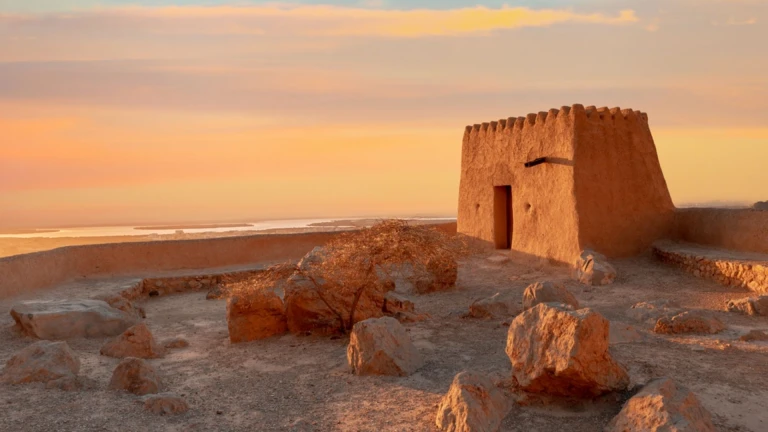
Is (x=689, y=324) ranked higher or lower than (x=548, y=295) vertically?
lower

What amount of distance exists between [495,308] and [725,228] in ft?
22.2

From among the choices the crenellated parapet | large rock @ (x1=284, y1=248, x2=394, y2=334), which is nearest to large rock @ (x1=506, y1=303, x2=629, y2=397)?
large rock @ (x1=284, y1=248, x2=394, y2=334)

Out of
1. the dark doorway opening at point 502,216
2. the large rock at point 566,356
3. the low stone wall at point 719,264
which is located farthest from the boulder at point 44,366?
the dark doorway opening at point 502,216

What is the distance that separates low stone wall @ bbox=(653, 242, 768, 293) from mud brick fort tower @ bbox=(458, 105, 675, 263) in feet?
2.98

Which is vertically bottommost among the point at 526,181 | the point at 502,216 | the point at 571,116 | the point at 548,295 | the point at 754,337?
the point at 754,337

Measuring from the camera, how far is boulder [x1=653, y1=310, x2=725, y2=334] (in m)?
8.64

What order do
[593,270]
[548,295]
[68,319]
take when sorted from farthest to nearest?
[593,270] → [548,295] → [68,319]

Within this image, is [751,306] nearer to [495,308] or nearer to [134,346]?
[495,308]

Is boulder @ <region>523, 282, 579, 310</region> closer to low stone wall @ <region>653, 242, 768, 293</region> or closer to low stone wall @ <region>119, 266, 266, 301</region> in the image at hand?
low stone wall @ <region>653, 242, 768, 293</region>

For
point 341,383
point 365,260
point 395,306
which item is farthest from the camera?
point 395,306

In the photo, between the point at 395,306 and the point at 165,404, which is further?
the point at 395,306

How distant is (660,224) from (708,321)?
21.5 feet

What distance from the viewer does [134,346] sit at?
8.59 meters

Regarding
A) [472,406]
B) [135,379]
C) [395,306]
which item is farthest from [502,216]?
[135,379]
